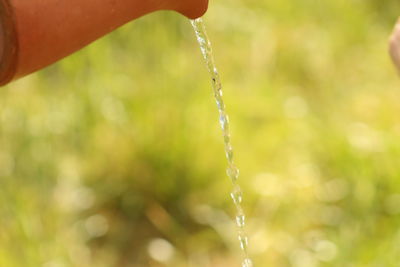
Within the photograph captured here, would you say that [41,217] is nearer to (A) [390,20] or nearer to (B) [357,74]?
(B) [357,74]

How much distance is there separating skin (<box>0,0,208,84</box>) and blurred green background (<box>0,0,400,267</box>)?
1079mm

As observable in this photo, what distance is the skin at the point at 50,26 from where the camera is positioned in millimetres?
786

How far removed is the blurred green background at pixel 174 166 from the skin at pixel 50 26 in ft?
3.54

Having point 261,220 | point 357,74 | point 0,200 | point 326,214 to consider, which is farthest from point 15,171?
point 357,74

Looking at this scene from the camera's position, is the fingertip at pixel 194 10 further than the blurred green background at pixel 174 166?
No

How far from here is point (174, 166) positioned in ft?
7.47

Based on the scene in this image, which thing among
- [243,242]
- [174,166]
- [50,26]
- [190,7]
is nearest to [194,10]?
[190,7]

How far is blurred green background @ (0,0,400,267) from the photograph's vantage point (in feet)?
6.86

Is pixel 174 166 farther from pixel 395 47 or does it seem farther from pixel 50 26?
pixel 50 26

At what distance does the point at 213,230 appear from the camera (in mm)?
2236

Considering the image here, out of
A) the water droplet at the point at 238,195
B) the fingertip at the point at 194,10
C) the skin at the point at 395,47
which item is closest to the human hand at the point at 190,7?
the fingertip at the point at 194,10

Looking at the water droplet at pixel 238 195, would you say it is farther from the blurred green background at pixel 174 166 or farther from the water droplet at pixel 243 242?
the blurred green background at pixel 174 166

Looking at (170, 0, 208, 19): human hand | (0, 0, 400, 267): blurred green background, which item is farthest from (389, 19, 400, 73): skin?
(0, 0, 400, 267): blurred green background

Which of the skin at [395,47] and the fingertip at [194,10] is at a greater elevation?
the skin at [395,47]
